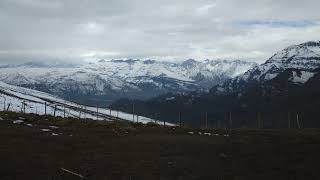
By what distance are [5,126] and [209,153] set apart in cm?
3167

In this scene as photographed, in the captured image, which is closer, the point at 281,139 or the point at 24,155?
the point at 24,155

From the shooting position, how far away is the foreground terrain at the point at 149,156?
111 ft

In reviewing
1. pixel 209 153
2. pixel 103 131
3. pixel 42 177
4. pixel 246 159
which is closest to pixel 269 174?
pixel 246 159

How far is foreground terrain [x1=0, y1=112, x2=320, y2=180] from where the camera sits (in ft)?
111

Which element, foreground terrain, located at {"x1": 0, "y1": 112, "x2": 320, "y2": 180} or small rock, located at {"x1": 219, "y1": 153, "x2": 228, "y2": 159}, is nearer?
foreground terrain, located at {"x1": 0, "y1": 112, "x2": 320, "y2": 180}

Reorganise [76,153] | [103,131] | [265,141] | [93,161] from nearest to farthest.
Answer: [93,161]
[76,153]
[265,141]
[103,131]

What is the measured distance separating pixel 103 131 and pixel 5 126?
12.6 meters

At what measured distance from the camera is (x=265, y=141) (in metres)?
54.7

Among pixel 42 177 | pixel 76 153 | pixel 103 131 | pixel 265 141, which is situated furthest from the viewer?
pixel 103 131

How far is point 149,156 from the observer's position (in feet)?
139

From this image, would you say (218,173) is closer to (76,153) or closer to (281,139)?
(76,153)

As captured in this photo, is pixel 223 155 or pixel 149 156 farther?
pixel 223 155

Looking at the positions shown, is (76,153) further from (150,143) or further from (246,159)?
(246,159)

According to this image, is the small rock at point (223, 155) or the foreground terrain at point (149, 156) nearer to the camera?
the foreground terrain at point (149, 156)
